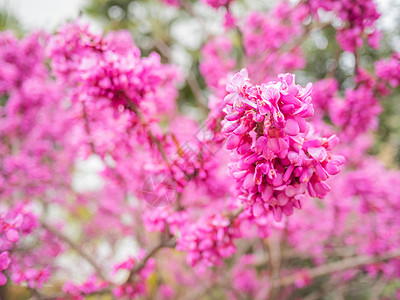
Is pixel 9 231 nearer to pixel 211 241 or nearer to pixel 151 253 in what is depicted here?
pixel 151 253

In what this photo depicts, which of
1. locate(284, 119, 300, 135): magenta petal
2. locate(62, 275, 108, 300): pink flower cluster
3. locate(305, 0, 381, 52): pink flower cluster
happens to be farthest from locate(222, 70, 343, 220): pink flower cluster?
locate(62, 275, 108, 300): pink flower cluster

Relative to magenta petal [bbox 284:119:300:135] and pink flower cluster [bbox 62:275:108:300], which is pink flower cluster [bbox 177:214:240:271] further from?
pink flower cluster [bbox 62:275:108:300]

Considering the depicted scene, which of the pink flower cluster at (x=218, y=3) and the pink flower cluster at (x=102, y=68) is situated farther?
the pink flower cluster at (x=218, y=3)

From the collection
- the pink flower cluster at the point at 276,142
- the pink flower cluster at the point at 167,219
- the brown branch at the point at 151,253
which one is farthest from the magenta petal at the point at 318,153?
the brown branch at the point at 151,253

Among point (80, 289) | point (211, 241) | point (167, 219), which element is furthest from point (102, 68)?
point (80, 289)

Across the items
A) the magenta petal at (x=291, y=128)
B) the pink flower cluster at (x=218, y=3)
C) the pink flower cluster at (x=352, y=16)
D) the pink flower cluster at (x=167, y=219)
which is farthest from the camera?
the pink flower cluster at (x=218, y=3)

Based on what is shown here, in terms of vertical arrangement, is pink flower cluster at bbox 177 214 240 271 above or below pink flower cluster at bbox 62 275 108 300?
above

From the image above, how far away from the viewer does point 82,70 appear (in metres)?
1.43

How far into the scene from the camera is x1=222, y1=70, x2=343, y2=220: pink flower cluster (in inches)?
31.7

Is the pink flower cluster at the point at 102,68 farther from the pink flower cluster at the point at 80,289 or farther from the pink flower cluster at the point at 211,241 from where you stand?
the pink flower cluster at the point at 80,289

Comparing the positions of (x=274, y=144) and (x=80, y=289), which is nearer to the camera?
(x=274, y=144)

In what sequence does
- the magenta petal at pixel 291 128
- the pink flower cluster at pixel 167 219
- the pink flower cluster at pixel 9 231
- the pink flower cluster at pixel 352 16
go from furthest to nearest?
1. the pink flower cluster at pixel 352 16
2. the pink flower cluster at pixel 167 219
3. the pink flower cluster at pixel 9 231
4. the magenta petal at pixel 291 128

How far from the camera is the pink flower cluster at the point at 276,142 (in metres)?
0.81

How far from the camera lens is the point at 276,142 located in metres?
0.81
